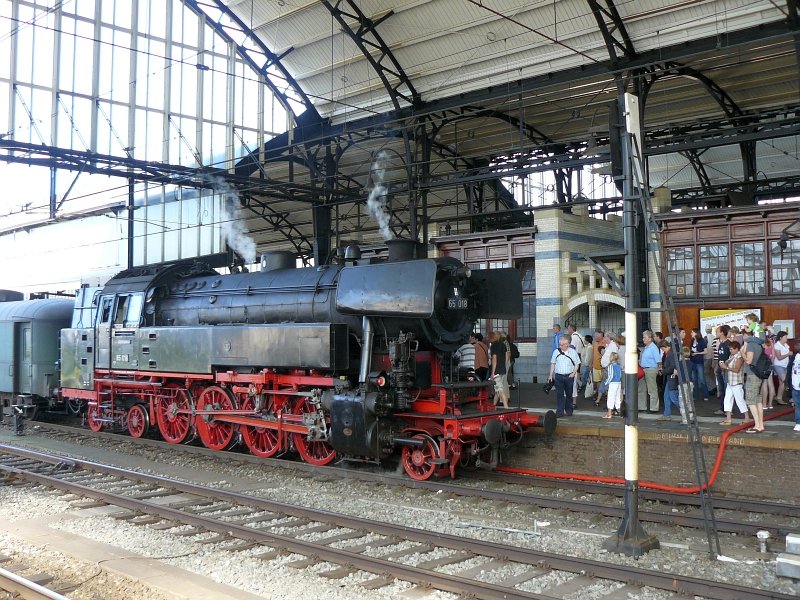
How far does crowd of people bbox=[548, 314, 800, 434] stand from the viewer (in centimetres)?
985

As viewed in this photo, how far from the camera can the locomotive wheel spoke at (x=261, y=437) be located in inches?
440

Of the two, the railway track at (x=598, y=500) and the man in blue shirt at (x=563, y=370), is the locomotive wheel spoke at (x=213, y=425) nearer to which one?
the railway track at (x=598, y=500)

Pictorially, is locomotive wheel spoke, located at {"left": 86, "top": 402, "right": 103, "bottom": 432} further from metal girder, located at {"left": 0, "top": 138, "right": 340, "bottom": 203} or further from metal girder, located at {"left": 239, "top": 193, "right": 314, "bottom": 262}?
metal girder, located at {"left": 239, "top": 193, "right": 314, "bottom": 262}

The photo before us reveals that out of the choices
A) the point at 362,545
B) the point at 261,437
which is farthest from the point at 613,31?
the point at 362,545

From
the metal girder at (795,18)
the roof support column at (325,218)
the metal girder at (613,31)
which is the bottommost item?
the roof support column at (325,218)

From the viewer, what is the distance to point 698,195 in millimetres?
27047

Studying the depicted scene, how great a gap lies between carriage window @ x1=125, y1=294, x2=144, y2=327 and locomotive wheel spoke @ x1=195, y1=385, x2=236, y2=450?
7.68 ft

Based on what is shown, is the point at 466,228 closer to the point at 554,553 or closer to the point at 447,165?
the point at 447,165

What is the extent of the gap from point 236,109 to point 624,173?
19.1m

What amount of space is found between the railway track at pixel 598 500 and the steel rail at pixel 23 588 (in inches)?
192

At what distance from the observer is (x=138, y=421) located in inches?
541

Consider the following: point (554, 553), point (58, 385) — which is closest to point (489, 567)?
point (554, 553)

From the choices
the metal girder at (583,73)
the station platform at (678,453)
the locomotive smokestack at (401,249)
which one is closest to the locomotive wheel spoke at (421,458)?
the station platform at (678,453)

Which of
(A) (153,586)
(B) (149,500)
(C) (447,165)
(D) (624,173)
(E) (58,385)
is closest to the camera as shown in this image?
(A) (153,586)
